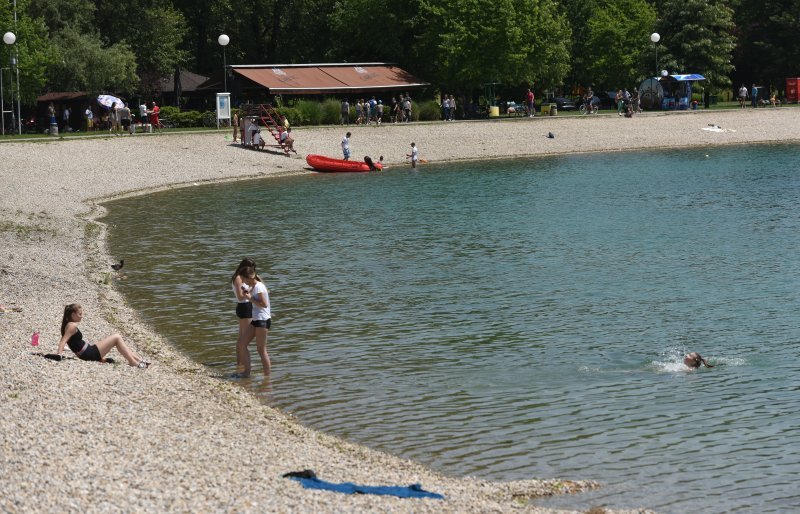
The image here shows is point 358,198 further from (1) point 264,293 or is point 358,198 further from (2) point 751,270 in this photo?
(1) point 264,293

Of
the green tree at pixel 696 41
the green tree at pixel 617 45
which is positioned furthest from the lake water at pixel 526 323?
the green tree at pixel 617 45

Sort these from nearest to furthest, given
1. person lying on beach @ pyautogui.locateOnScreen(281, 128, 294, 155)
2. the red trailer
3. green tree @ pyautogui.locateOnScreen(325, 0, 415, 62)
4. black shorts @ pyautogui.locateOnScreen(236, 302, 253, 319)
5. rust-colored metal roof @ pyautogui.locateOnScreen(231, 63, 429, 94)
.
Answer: black shorts @ pyautogui.locateOnScreen(236, 302, 253, 319), person lying on beach @ pyautogui.locateOnScreen(281, 128, 294, 155), rust-colored metal roof @ pyautogui.locateOnScreen(231, 63, 429, 94), green tree @ pyautogui.locateOnScreen(325, 0, 415, 62), the red trailer

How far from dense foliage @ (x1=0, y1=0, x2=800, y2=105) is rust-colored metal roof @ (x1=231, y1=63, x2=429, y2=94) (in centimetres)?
280

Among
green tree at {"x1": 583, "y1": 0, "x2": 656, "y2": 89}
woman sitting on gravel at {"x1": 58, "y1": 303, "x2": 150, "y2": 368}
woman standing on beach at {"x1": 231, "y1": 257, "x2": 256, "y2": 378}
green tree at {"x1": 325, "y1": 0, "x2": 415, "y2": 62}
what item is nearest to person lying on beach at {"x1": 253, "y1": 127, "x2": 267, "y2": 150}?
green tree at {"x1": 325, "y1": 0, "x2": 415, "y2": 62}

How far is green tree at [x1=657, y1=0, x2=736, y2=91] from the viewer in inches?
3388

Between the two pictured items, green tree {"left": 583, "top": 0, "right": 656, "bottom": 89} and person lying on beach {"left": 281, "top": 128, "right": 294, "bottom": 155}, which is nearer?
person lying on beach {"left": 281, "top": 128, "right": 294, "bottom": 155}

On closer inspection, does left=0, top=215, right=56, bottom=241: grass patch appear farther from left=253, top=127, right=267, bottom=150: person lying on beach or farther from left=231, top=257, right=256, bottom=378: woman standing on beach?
left=253, top=127, right=267, bottom=150: person lying on beach

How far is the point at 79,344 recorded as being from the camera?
1736 centimetres

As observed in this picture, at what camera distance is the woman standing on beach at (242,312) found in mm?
17406

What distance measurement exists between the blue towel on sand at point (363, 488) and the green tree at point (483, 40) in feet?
214

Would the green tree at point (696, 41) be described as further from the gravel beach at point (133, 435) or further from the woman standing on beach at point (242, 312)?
the woman standing on beach at point (242, 312)

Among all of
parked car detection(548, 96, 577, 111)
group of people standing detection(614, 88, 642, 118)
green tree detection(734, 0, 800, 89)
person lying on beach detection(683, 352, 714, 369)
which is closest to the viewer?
person lying on beach detection(683, 352, 714, 369)

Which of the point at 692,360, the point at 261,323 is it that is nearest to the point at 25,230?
the point at 261,323

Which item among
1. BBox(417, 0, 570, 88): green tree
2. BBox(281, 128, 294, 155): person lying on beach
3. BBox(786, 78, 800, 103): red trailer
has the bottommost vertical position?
BBox(281, 128, 294, 155): person lying on beach
